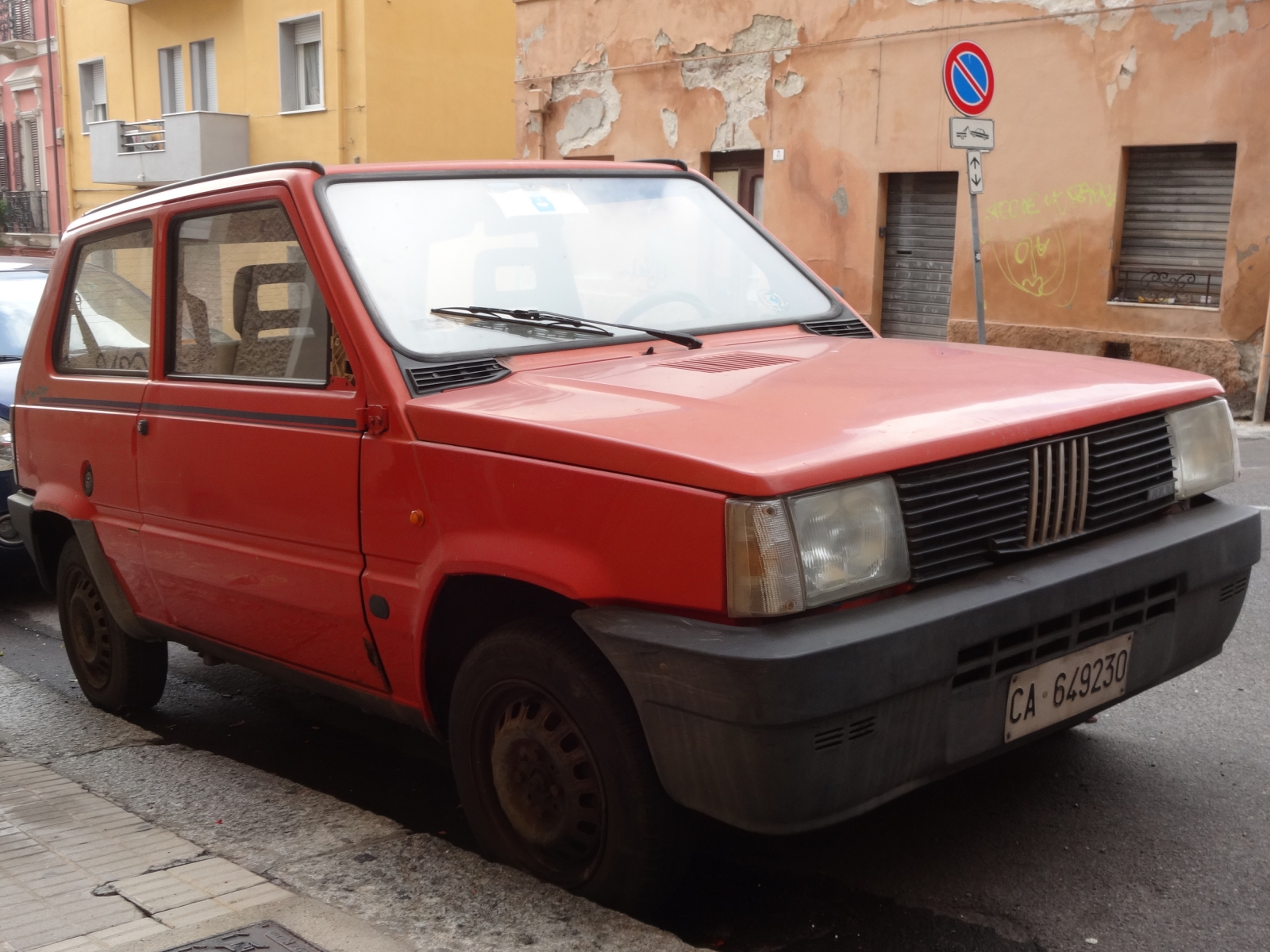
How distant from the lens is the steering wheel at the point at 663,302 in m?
3.88

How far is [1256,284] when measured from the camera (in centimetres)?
1265

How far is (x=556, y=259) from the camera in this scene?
3.86 m

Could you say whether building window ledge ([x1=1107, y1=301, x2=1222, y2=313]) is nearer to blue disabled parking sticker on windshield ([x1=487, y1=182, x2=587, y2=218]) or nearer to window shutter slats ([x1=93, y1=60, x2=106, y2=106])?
blue disabled parking sticker on windshield ([x1=487, y1=182, x2=587, y2=218])

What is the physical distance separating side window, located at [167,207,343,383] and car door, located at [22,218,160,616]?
9.2 inches

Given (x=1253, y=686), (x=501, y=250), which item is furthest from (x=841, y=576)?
(x=1253, y=686)

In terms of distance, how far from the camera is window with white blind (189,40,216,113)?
29016mm

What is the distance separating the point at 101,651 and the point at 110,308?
4.22 ft

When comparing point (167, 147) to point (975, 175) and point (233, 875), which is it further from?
point (233, 875)

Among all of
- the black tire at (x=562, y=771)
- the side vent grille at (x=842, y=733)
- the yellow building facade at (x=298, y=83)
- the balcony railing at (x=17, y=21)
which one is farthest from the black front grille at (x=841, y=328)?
the balcony railing at (x=17, y=21)

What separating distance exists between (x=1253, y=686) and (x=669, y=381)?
2.61 metres

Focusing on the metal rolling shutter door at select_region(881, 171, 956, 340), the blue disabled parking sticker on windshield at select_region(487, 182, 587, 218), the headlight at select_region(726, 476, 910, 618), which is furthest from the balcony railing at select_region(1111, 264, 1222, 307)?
the headlight at select_region(726, 476, 910, 618)

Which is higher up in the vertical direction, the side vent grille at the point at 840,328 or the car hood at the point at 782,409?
the side vent grille at the point at 840,328

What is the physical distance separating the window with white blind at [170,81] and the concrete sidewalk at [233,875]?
1126 inches

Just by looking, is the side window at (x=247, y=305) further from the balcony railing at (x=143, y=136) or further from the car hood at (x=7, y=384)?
the balcony railing at (x=143, y=136)
